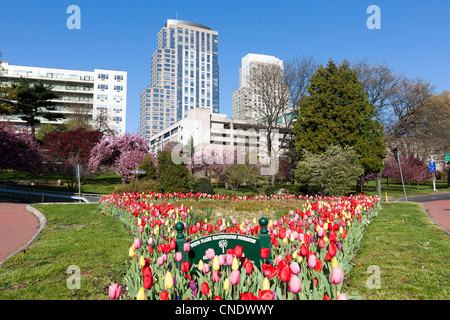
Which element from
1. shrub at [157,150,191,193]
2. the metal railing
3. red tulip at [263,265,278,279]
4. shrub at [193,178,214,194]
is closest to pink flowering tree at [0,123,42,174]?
the metal railing

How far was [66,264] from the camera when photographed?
5.87 m

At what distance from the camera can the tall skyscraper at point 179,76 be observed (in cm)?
15876

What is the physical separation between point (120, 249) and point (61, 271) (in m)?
1.59

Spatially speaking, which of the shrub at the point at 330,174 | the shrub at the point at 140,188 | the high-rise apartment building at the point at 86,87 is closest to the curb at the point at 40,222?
the shrub at the point at 140,188

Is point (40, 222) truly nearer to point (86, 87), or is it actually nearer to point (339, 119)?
point (339, 119)

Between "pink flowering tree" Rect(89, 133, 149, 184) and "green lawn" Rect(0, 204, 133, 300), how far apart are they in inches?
908

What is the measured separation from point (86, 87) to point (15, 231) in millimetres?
84718

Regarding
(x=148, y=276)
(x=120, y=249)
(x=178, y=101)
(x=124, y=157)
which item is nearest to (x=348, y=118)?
(x=124, y=157)

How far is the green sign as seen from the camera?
392cm

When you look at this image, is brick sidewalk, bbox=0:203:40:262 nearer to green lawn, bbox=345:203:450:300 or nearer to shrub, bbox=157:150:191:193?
green lawn, bbox=345:203:450:300

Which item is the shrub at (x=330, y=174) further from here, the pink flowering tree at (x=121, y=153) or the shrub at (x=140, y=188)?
the pink flowering tree at (x=121, y=153)
